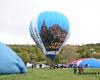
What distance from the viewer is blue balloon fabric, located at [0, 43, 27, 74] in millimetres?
31656

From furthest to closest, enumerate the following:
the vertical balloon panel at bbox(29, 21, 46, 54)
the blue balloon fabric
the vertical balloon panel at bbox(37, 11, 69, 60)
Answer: the vertical balloon panel at bbox(29, 21, 46, 54) → the vertical balloon panel at bbox(37, 11, 69, 60) → the blue balloon fabric

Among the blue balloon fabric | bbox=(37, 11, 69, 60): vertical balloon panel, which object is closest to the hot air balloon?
bbox=(37, 11, 69, 60): vertical balloon panel

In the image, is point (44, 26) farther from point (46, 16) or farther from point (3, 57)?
point (3, 57)

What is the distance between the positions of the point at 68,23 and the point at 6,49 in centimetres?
1967

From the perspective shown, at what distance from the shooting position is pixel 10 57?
32625 mm

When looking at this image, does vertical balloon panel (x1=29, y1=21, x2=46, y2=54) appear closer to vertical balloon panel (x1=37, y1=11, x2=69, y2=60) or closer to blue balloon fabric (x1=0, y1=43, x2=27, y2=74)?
vertical balloon panel (x1=37, y1=11, x2=69, y2=60)

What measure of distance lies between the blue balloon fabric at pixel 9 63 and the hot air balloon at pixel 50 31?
1843cm

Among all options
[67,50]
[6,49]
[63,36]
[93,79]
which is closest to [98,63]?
[63,36]

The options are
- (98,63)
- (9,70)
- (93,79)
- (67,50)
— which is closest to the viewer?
(93,79)

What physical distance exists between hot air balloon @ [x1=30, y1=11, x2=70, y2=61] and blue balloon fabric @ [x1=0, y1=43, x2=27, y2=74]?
18.4 meters

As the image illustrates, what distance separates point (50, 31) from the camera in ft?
174

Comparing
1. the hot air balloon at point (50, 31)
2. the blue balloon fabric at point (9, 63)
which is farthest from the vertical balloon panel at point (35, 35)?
the blue balloon fabric at point (9, 63)

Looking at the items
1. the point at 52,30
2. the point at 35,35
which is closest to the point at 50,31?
the point at 52,30

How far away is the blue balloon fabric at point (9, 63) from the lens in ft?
104
